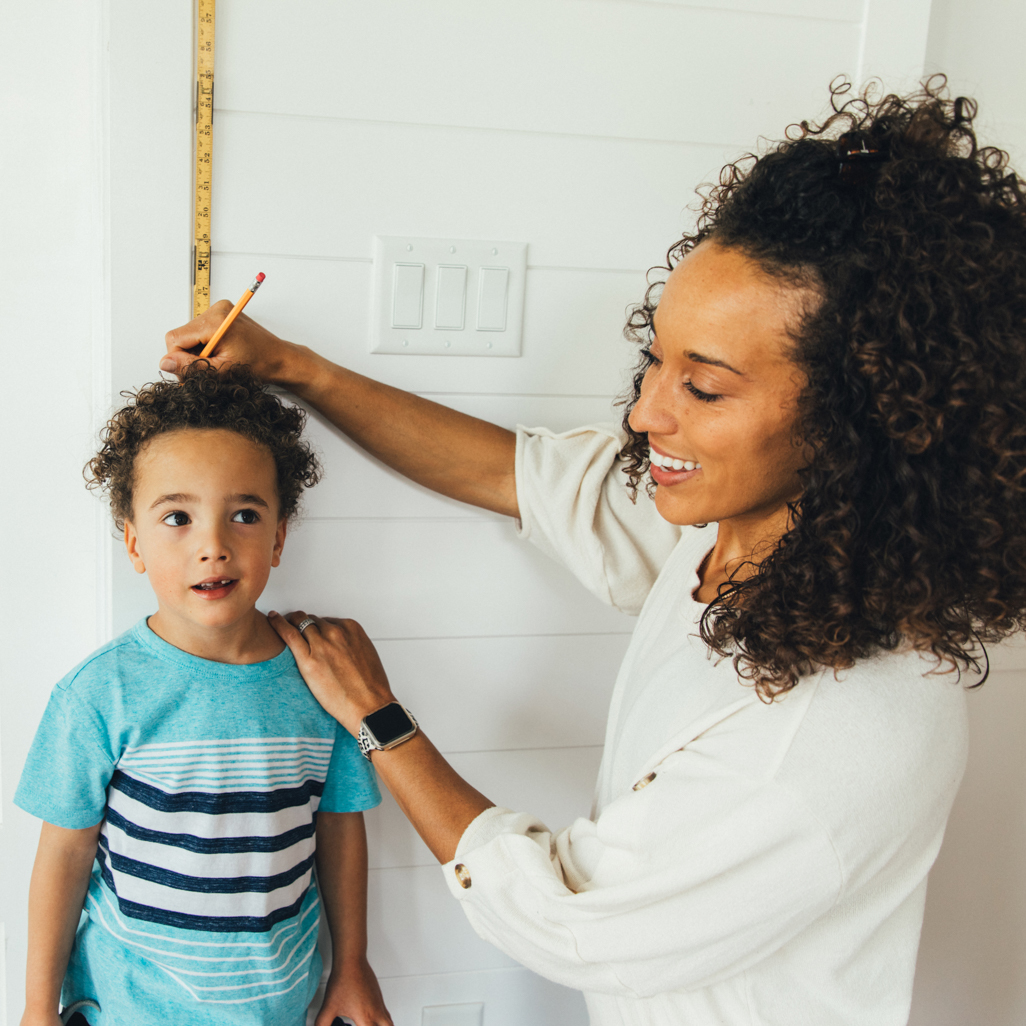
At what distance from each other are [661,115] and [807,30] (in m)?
0.25

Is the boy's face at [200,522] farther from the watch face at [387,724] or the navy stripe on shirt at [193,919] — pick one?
the navy stripe on shirt at [193,919]

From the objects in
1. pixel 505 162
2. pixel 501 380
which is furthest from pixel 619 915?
pixel 505 162

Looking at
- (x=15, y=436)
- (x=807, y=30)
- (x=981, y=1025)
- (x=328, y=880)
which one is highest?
(x=807, y=30)

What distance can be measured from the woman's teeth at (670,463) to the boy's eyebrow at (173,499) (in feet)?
1.74

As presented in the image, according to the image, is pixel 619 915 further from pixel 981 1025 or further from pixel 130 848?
pixel 981 1025

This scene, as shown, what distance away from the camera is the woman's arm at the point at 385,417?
112 centimetres

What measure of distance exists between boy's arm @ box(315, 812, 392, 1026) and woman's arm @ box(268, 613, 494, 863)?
0.71 feet

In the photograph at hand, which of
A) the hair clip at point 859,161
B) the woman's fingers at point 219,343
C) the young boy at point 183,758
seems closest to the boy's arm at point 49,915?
the young boy at point 183,758

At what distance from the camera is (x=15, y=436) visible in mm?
1255

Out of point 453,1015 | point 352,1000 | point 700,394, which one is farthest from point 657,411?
point 453,1015

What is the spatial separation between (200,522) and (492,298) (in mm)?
509

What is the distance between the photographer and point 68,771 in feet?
3.56

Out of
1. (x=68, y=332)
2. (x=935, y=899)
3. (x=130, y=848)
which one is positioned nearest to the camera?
(x=130, y=848)

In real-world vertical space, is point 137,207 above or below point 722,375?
above
